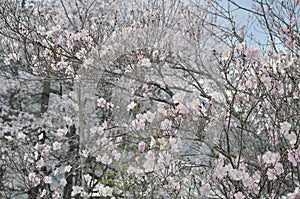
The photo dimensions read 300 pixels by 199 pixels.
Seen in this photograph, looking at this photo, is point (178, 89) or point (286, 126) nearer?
point (286, 126)

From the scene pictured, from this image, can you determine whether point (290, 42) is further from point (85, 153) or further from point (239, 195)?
point (85, 153)

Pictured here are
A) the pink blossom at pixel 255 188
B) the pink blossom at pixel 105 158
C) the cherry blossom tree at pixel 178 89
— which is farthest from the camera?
the pink blossom at pixel 105 158

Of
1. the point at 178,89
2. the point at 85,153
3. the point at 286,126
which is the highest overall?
the point at 178,89

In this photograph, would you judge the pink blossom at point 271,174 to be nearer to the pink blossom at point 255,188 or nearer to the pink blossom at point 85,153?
the pink blossom at point 255,188

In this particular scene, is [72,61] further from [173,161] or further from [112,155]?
[173,161]

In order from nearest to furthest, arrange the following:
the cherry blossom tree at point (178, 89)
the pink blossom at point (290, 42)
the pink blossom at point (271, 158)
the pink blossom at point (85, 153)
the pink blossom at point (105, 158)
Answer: the pink blossom at point (271, 158) → the cherry blossom tree at point (178, 89) → the pink blossom at point (290, 42) → the pink blossom at point (105, 158) → the pink blossom at point (85, 153)

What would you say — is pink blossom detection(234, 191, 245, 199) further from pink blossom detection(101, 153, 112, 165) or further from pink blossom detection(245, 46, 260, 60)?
pink blossom detection(101, 153, 112, 165)

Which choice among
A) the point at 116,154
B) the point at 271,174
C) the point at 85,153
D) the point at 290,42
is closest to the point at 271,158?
the point at 271,174

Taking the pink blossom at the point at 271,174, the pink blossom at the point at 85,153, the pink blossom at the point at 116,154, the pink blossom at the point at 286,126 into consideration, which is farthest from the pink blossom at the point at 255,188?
the pink blossom at the point at 85,153

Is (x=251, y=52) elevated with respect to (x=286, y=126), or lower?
elevated

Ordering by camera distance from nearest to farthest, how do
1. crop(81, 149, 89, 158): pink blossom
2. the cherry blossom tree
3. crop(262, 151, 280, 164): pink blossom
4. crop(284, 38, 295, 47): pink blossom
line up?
crop(262, 151, 280, 164): pink blossom → the cherry blossom tree → crop(284, 38, 295, 47): pink blossom → crop(81, 149, 89, 158): pink blossom

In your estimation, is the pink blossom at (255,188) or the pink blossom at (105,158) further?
the pink blossom at (105,158)

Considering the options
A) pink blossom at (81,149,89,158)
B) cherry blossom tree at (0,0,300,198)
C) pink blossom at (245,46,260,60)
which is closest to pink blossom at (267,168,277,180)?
cherry blossom tree at (0,0,300,198)

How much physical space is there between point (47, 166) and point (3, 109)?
4.01 ft
